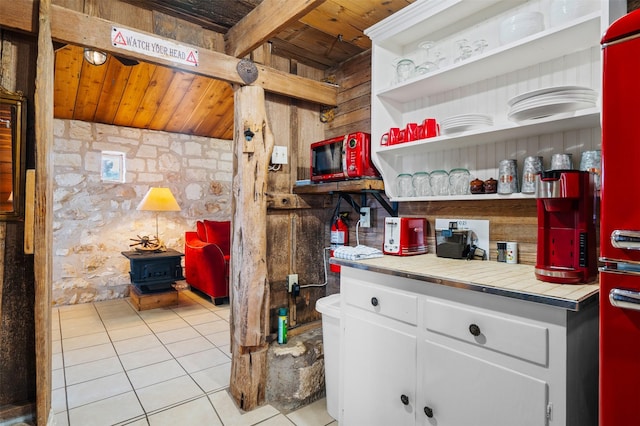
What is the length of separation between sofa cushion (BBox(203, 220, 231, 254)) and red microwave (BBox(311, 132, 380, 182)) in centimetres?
215

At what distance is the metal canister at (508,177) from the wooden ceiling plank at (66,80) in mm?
3303

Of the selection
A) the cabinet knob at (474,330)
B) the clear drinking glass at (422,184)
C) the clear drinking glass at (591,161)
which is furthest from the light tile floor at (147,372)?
the clear drinking glass at (591,161)

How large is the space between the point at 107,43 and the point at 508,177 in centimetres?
205

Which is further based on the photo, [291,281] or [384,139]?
[291,281]

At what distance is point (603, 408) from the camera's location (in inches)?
34.6

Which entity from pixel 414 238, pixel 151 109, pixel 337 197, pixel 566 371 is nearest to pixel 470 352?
pixel 566 371

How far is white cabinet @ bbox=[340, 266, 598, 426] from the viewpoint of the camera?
3.36ft

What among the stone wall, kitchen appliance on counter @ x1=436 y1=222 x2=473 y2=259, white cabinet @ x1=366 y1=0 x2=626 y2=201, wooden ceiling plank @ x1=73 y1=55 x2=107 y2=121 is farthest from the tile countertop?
the stone wall

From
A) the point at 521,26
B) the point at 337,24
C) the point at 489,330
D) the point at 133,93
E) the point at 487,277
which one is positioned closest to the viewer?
the point at 489,330

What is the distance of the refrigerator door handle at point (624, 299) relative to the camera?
810mm

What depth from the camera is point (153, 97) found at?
3.80 metres

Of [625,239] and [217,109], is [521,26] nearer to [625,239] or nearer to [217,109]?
[625,239]

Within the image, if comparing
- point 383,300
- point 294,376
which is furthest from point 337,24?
A: point 294,376

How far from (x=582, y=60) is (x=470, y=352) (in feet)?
4.26
